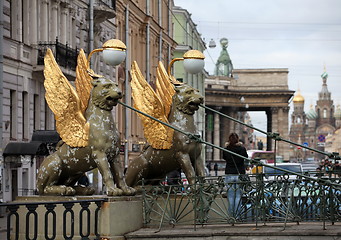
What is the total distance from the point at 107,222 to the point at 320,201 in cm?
279

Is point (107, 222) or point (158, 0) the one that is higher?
point (158, 0)

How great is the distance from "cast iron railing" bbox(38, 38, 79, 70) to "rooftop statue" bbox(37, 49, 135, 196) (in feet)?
53.3

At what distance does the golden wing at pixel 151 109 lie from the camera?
43.9 feet

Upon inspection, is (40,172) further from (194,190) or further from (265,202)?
(265,202)

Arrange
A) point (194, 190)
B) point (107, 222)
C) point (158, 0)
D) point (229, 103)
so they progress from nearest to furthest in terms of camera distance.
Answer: point (107, 222), point (194, 190), point (158, 0), point (229, 103)

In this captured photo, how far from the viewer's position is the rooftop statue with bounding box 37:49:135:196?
1183cm

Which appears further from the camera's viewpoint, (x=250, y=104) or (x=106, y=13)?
(x=250, y=104)

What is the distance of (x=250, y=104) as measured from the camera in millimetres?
115750

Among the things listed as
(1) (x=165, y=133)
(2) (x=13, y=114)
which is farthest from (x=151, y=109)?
(2) (x=13, y=114)

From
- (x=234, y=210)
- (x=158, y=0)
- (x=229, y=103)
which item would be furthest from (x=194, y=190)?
(x=229, y=103)

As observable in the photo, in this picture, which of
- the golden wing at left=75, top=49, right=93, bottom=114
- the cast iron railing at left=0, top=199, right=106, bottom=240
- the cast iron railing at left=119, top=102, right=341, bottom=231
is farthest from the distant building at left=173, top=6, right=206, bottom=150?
the cast iron railing at left=0, top=199, right=106, bottom=240

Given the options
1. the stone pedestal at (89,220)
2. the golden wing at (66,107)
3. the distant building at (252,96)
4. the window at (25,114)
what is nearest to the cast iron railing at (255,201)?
the stone pedestal at (89,220)

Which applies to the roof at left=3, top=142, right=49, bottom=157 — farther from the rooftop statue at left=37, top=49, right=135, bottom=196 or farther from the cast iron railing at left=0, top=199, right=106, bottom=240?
the cast iron railing at left=0, top=199, right=106, bottom=240

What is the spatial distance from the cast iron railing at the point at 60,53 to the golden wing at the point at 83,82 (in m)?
16.0
